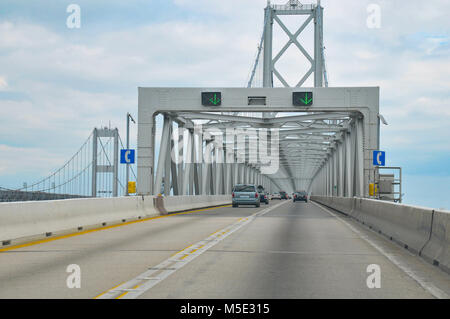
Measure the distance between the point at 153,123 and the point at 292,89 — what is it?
7138 mm

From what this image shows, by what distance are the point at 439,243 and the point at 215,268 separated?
3562 millimetres

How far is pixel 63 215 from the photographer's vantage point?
48.3 ft

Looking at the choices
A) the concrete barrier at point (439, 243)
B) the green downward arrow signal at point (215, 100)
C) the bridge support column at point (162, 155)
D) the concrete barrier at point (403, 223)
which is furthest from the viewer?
the bridge support column at point (162, 155)

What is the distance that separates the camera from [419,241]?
10594 millimetres

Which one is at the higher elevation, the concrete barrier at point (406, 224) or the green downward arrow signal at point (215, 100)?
the green downward arrow signal at point (215, 100)

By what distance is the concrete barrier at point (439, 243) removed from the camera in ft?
28.4

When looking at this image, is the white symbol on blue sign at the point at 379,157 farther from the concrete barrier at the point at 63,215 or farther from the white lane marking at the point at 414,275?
the white lane marking at the point at 414,275

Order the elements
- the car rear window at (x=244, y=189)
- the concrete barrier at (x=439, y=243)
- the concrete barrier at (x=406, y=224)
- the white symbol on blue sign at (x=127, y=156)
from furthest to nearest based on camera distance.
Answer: the car rear window at (x=244, y=189), the white symbol on blue sign at (x=127, y=156), the concrete barrier at (x=406, y=224), the concrete barrier at (x=439, y=243)

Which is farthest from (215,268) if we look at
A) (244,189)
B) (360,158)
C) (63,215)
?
(244,189)

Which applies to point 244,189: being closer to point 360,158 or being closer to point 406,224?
point 360,158

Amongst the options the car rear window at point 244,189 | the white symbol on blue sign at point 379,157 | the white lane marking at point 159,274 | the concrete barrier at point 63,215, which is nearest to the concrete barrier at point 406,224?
the white lane marking at point 159,274

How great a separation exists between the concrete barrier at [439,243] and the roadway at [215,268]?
19 cm

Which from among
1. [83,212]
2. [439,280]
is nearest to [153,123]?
[83,212]
